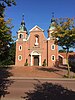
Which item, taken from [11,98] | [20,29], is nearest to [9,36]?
[11,98]

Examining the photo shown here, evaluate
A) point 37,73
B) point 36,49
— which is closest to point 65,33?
point 37,73

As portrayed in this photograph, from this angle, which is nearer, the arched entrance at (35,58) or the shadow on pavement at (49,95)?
the shadow on pavement at (49,95)

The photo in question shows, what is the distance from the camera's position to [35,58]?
50.9 m

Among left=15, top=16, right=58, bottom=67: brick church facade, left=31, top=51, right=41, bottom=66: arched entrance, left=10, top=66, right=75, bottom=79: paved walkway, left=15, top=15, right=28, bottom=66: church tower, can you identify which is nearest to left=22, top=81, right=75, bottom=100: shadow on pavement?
left=10, top=66, right=75, bottom=79: paved walkway

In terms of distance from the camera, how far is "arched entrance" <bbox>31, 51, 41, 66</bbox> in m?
50.0

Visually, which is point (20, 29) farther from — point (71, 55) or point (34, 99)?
point (34, 99)

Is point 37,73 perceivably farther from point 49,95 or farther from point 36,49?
point 36,49

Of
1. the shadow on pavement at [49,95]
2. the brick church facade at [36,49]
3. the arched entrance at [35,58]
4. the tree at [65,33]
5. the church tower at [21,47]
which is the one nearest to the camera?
the shadow on pavement at [49,95]

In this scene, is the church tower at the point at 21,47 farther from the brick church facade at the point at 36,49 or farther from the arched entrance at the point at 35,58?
the arched entrance at the point at 35,58

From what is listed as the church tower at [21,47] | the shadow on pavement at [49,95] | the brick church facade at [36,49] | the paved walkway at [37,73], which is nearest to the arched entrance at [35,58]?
the brick church facade at [36,49]

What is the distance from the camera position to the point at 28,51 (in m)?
50.8

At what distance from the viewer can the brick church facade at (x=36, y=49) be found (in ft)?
162

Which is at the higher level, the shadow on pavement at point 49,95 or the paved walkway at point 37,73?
the paved walkway at point 37,73

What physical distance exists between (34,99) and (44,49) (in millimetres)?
39333
